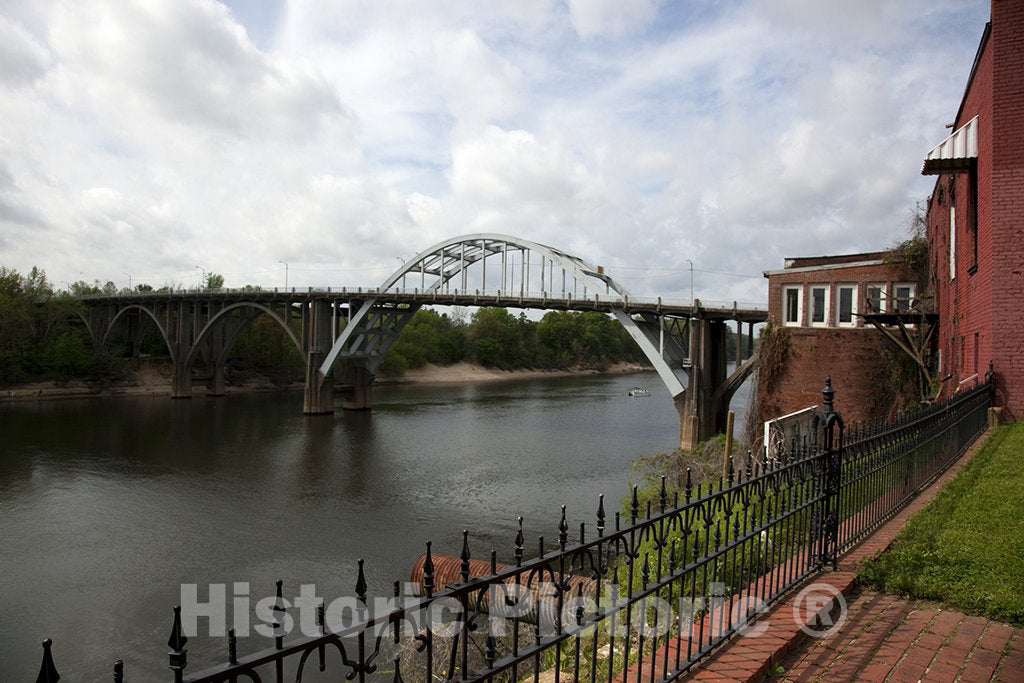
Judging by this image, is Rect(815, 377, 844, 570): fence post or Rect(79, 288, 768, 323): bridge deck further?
Rect(79, 288, 768, 323): bridge deck

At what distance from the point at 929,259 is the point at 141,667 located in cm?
2363

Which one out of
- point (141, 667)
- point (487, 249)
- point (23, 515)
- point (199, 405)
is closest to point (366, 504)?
point (23, 515)

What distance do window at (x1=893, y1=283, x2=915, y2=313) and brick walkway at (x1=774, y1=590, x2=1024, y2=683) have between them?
765 inches

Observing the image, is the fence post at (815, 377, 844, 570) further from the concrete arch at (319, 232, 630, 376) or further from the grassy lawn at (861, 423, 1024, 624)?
the concrete arch at (319, 232, 630, 376)

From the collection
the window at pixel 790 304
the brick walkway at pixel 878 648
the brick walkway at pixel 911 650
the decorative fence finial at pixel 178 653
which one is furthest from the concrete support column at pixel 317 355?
the decorative fence finial at pixel 178 653

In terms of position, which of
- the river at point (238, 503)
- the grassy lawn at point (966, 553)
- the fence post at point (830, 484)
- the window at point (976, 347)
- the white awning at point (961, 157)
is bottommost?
the river at point (238, 503)

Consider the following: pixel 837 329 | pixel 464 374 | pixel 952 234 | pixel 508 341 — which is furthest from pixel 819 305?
pixel 508 341

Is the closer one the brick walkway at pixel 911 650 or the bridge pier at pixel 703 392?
the brick walkway at pixel 911 650

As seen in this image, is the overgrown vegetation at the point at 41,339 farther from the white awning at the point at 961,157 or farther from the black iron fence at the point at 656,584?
the white awning at the point at 961,157

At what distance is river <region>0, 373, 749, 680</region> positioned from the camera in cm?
1258

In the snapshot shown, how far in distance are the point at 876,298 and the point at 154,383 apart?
206ft

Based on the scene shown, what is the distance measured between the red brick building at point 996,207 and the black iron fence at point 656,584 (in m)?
3.23

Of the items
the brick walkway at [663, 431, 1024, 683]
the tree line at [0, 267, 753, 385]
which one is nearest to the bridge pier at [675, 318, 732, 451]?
the brick walkway at [663, 431, 1024, 683]

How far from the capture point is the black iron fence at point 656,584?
2.77 m
